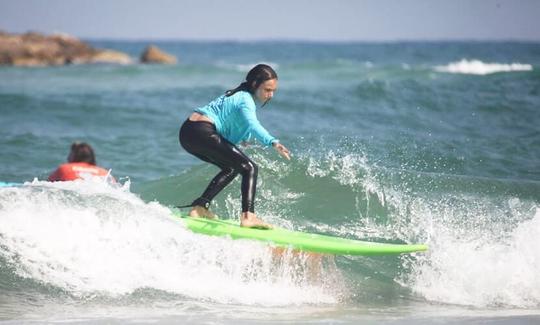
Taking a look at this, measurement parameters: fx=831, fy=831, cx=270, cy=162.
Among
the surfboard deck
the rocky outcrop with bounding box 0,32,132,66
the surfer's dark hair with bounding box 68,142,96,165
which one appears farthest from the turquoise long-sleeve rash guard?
the rocky outcrop with bounding box 0,32,132,66

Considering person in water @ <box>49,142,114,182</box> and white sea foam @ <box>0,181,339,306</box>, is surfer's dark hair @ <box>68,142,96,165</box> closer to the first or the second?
person in water @ <box>49,142,114,182</box>

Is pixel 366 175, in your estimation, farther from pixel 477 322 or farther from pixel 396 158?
pixel 477 322

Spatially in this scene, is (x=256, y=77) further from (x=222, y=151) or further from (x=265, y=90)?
(x=222, y=151)

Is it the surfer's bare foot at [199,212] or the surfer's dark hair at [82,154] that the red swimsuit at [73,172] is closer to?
the surfer's dark hair at [82,154]

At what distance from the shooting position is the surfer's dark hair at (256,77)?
22.4 feet

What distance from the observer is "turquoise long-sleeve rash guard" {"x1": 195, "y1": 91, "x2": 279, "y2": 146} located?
6715 mm

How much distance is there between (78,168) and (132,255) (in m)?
2.24

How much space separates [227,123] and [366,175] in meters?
3.64

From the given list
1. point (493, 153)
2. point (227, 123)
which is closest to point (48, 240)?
point (227, 123)

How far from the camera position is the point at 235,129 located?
277 inches

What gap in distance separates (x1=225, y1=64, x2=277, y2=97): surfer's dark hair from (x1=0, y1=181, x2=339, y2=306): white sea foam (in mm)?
1255

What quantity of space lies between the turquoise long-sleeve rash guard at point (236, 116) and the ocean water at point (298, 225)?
0.89 metres

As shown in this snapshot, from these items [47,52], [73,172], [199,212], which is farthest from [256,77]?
[47,52]

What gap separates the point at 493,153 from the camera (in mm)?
12938
